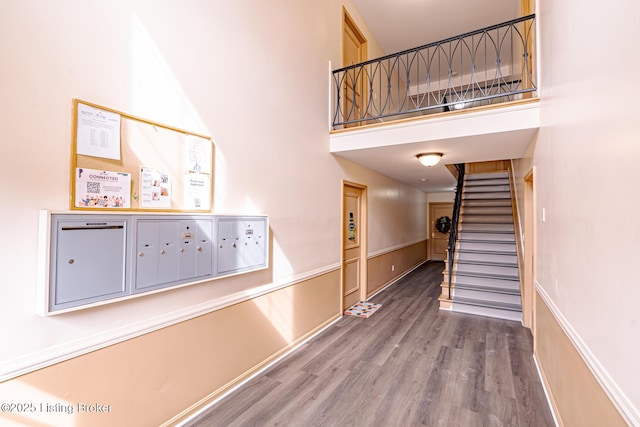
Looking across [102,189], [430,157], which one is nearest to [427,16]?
[430,157]

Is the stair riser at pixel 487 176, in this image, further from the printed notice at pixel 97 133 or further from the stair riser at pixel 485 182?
the printed notice at pixel 97 133

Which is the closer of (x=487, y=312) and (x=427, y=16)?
(x=487, y=312)

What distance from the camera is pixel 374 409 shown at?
7.25 feet

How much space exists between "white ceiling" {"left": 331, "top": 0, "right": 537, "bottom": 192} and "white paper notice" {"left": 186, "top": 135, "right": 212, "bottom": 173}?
2000mm

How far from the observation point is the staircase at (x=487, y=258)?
4.32 metres

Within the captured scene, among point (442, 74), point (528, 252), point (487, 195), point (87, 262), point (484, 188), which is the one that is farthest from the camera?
point (442, 74)

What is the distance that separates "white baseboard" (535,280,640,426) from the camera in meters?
0.97

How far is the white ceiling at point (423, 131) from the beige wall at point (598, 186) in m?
1.15

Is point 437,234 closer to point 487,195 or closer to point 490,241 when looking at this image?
point 487,195

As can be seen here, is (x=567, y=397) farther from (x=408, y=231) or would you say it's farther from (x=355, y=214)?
(x=408, y=231)

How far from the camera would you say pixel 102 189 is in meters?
1.56

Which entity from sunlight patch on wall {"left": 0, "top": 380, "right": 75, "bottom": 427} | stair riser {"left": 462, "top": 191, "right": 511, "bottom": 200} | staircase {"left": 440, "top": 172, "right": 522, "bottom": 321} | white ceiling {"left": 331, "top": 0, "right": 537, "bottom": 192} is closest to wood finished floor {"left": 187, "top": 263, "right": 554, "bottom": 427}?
staircase {"left": 440, "top": 172, "right": 522, "bottom": 321}

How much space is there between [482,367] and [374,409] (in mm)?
1301

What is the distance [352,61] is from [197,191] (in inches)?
153
